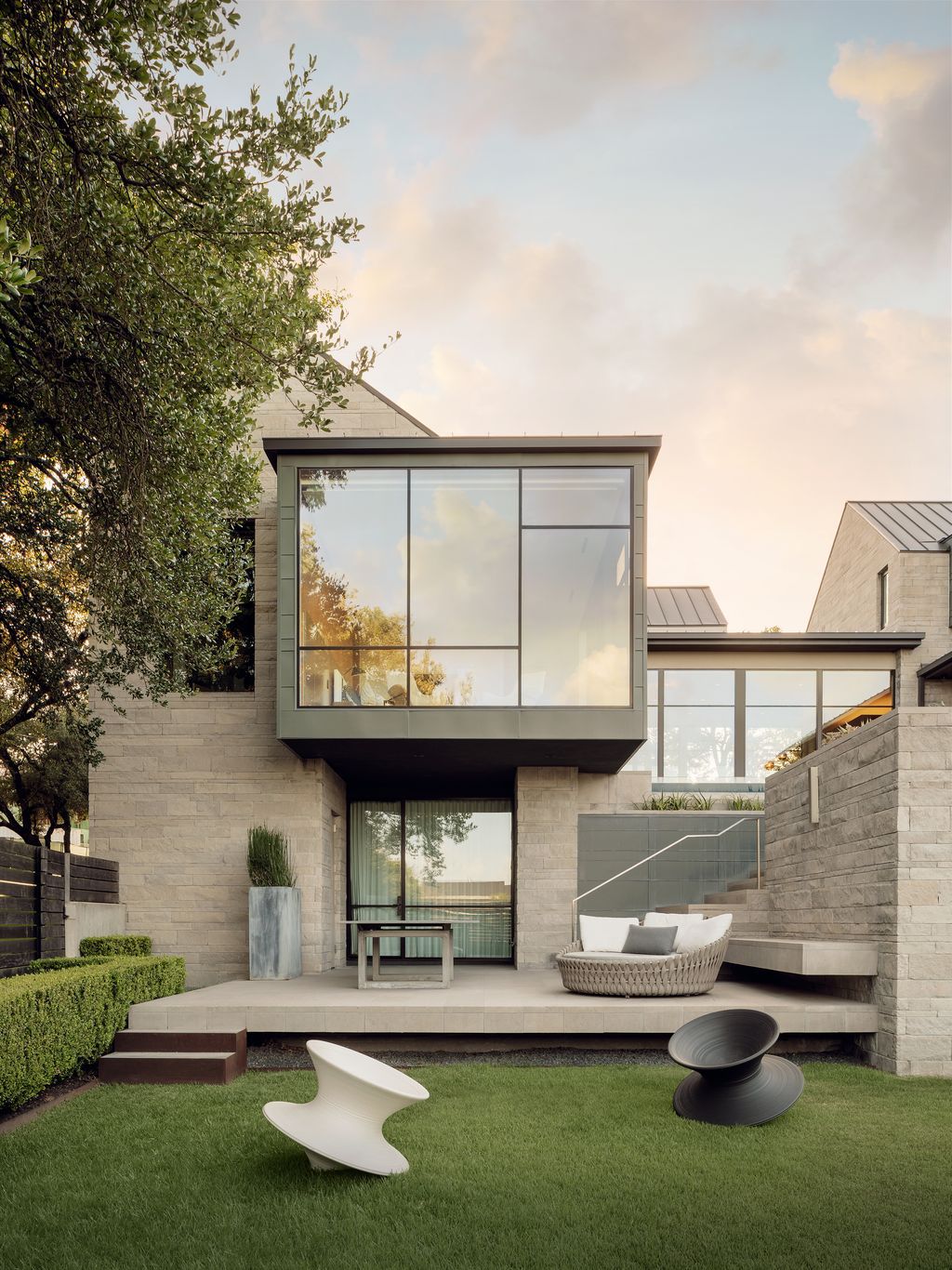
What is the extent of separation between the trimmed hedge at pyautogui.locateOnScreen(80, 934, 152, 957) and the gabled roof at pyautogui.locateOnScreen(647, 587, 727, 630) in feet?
35.5

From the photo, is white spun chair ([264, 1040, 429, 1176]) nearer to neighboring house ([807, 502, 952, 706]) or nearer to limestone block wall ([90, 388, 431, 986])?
limestone block wall ([90, 388, 431, 986])

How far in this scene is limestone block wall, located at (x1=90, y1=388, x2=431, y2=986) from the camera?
11.8m

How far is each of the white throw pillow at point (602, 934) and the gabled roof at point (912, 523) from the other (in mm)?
12763

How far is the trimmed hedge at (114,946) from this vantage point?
10.0m

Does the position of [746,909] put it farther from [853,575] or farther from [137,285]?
[853,575]

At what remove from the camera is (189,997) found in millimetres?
8672

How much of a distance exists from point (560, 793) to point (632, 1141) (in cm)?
732

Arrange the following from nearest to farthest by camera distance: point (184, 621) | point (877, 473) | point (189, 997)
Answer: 1. point (189, 997)
2. point (184, 621)
3. point (877, 473)

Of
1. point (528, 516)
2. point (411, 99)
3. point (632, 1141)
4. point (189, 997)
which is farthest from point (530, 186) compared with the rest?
point (632, 1141)

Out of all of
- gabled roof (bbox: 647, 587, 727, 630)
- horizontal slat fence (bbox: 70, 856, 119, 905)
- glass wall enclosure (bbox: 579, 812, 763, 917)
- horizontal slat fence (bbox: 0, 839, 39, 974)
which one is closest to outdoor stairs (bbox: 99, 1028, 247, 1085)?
horizontal slat fence (bbox: 0, 839, 39, 974)

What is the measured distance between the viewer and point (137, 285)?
6.55 meters

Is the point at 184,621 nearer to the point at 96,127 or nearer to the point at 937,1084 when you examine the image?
the point at 96,127

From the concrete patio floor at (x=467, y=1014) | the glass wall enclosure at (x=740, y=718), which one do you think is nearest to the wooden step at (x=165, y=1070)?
the concrete patio floor at (x=467, y=1014)

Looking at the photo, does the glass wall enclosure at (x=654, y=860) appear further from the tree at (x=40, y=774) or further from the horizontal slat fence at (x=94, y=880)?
the tree at (x=40, y=774)
